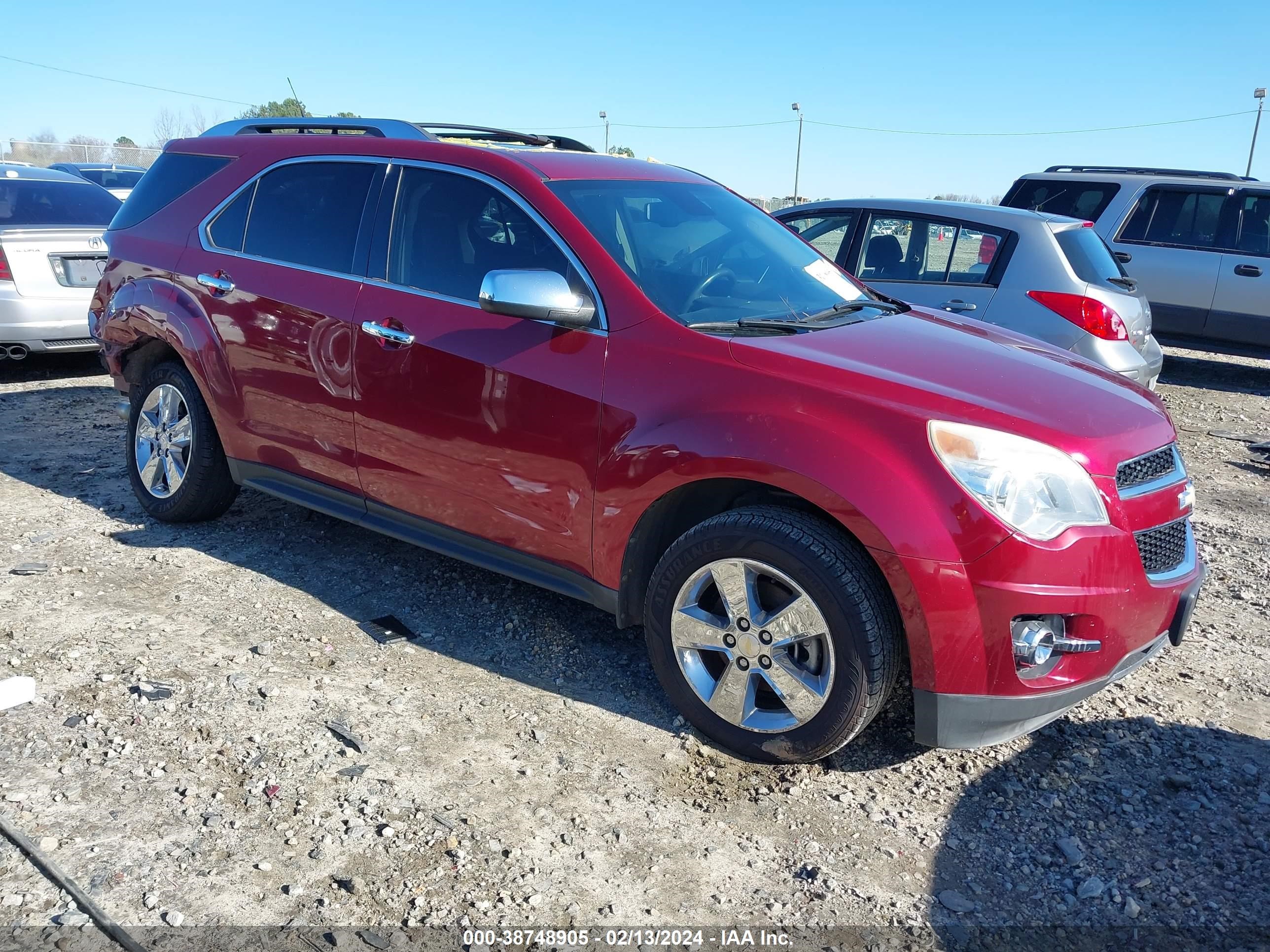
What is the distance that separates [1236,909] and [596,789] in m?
1.75

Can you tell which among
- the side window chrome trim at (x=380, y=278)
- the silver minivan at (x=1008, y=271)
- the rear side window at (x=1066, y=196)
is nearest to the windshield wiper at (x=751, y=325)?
the side window chrome trim at (x=380, y=278)

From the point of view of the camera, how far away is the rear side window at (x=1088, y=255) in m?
6.90

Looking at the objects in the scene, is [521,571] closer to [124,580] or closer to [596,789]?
[596,789]

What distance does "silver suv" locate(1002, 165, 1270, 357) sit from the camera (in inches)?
395

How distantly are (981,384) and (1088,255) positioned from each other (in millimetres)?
4606

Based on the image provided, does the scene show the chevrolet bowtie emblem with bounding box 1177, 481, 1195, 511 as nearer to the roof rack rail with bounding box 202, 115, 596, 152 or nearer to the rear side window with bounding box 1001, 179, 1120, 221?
the roof rack rail with bounding box 202, 115, 596, 152

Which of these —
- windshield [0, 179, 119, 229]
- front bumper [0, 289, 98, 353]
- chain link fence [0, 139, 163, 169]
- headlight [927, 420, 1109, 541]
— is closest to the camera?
headlight [927, 420, 1109, 541]

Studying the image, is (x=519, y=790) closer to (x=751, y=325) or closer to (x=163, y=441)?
(x=751, y=325)

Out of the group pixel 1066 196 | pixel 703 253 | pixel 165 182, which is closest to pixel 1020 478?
pixel 703 253

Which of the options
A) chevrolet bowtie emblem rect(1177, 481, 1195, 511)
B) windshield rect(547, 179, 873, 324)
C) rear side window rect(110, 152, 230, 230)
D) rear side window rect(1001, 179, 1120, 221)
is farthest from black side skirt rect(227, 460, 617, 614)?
rear side window rect(1001, 179, 1120, 221)

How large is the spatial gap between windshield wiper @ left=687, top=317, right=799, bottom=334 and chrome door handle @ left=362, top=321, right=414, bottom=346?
1.13 m

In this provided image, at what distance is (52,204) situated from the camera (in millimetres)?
8555

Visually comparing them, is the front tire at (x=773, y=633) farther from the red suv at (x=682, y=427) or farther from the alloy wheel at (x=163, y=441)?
the alloy wheel at (x=163, y=441)

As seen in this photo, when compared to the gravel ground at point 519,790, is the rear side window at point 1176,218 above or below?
above
